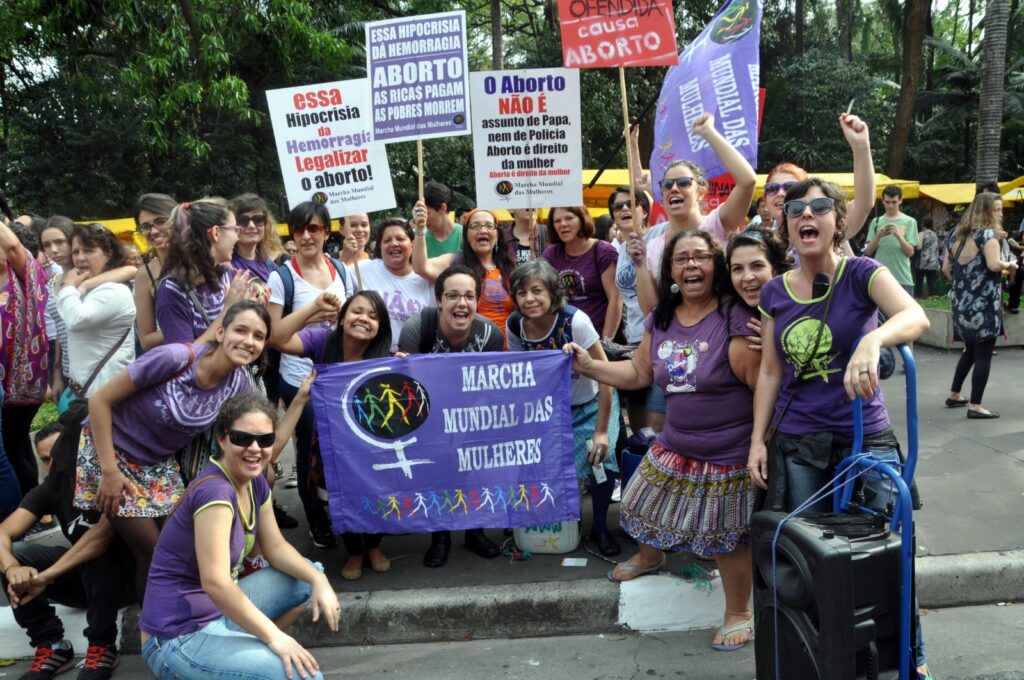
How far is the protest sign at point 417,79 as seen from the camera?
19.0 feet

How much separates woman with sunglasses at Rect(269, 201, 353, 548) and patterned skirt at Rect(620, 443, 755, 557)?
177 cm

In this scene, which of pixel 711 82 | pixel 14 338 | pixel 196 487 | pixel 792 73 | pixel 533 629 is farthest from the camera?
pixel 792 73

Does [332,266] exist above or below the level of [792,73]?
below

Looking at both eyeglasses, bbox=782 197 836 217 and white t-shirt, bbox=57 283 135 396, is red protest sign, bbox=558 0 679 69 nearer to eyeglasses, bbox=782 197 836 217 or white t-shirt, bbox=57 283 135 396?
eyeglasses, bbox=782 197 836 217

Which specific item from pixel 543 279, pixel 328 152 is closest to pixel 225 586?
pixel 543 279

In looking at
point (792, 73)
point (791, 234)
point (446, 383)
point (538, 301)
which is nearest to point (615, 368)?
point (538, 301)

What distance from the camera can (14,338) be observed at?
17.0 feet

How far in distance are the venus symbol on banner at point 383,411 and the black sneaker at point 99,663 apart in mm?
1450

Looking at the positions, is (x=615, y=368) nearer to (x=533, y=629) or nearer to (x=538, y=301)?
(x=538, y=301)

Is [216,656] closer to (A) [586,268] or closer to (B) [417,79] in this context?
(A) [586,268]

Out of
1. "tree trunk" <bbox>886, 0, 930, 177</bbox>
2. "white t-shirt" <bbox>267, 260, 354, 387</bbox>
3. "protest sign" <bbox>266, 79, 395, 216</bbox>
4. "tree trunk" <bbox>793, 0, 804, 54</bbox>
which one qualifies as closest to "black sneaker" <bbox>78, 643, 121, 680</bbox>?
"white t-shirt" <bbox>267, 260, 354, 387</bbox>

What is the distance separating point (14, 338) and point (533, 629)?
335 cm

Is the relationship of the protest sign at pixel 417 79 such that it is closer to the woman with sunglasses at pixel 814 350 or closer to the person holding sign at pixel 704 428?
the person holding sign at pixel 704 428

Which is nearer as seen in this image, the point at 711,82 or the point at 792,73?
the point at 711,82
